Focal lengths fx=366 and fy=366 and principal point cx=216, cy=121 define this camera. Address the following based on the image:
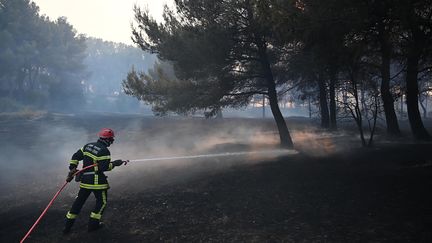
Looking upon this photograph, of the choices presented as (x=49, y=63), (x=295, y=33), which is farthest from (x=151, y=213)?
(x=49, y=63)

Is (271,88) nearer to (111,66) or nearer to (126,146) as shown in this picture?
(126,146)

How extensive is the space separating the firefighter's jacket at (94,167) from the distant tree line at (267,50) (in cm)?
742

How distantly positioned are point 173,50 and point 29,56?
43.3m

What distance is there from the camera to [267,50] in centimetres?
1894

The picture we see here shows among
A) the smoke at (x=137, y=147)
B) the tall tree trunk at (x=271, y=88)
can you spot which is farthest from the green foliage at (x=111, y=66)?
the tall tree trunk at (x=271, y=88)

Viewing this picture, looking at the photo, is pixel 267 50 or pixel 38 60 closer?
pixel 267 50

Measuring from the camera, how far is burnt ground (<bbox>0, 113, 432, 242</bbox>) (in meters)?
6.90

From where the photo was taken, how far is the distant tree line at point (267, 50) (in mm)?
12680

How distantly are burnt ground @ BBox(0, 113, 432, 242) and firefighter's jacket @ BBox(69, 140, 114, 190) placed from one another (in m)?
1.01

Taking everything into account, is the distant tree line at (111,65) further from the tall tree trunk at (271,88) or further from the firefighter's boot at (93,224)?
the firefighter's boot at (93,224)

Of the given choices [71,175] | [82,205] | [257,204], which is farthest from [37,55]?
[257,204]

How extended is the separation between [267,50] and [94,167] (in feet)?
43.5

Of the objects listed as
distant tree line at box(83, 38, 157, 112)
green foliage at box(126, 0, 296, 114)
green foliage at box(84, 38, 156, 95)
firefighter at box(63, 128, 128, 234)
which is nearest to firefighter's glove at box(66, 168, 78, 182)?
firefighter at box(63, 128, 128, 234)

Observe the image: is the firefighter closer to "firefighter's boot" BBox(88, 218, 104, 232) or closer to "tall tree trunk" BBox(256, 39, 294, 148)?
"firefighter's boot" BBox(88, 218, 104, 232)
